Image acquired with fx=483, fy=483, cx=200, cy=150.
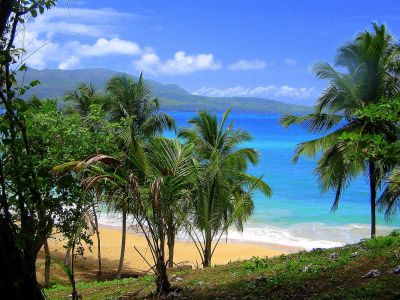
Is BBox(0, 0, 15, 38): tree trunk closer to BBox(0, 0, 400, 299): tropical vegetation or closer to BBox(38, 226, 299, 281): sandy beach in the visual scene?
BBox(0, 0, 400, 299): tropical vegetation

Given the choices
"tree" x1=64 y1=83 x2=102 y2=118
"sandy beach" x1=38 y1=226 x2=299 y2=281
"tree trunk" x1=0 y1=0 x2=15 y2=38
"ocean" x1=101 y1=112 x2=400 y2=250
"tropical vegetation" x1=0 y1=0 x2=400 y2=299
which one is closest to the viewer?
"tree trunk" x1=0 y1=0 x2=15 y2=38

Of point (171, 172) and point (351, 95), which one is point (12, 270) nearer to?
point (171, 172)

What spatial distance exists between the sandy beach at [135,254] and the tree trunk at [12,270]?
53.2 feet

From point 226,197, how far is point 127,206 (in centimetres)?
468

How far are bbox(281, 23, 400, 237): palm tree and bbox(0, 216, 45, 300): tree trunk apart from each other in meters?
12.5

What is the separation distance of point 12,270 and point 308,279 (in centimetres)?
406

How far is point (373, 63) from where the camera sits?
51.2 feet

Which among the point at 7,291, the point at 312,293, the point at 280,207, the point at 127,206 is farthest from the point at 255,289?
the point at 280,207

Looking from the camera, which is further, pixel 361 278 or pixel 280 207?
pixel 280 207

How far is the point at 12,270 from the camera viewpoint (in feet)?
13.0

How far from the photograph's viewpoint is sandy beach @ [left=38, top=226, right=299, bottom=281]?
70.4 feet

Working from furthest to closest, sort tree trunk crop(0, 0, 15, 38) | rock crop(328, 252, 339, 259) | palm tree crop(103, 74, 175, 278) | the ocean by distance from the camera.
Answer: the ocean < palm tree crop(103, 74, 175, 278) < rock crop(328, 252, 339, 259) < tree trunk crop(0, 0, 15, 38)

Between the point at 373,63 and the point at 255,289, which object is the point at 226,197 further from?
the point at 373,63

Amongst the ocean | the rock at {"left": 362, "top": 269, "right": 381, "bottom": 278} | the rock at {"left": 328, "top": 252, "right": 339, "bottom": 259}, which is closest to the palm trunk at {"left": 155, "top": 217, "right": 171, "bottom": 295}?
the rock at {"left": 362, "top": 269, "right": 381, "bottom": 278}
